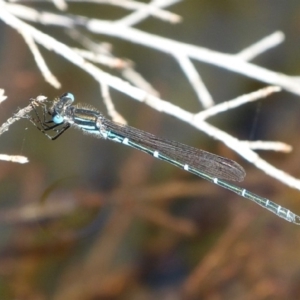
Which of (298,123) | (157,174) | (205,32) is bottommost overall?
(157,174)

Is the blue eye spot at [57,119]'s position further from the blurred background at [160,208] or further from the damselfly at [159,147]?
the blurred background at [160,208]

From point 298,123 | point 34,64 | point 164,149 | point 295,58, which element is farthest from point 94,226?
point 295,58

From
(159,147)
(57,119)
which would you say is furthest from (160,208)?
(57,119)

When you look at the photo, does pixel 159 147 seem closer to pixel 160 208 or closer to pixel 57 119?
pixel 57 119

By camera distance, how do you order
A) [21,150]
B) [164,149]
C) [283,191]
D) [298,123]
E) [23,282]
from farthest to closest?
[298,123] < [283,191] < [23,282] < [164,149] < [21,150]

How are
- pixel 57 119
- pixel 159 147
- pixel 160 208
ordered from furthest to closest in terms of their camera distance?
pixel 160 208, pixel 159 147, pixel 57 119

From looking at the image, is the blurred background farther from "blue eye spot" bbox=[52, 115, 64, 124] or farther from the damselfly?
"blue eye spot" bbox=[52, 115, 64, 124]

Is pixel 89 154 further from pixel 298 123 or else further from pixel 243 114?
pixel 298 123

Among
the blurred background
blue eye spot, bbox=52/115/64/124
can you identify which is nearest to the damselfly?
blue eye spot, bbox=52/115/64/124
